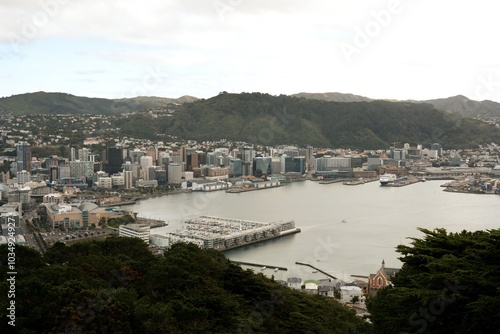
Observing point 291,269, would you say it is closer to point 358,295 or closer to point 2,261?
point 358,295

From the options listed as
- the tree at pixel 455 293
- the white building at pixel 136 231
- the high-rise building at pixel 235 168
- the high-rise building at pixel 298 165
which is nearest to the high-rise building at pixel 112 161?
the high-rise building at pixel 235 168

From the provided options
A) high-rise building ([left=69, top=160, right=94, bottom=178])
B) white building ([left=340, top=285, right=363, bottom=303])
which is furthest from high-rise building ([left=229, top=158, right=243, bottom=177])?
white building ([left=340, top=285, right=363, bottom=303])

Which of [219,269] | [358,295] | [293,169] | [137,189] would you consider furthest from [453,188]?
[219,269]

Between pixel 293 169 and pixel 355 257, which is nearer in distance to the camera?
pixel 355 257

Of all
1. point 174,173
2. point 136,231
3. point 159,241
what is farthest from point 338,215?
point 174,173

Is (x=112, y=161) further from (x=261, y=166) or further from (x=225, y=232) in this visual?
(x=225, y=232)

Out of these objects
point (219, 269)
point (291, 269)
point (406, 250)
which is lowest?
point (291, 269)

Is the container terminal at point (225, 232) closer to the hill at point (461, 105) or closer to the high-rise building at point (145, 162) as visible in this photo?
the high-rise building at point (145, 162)
